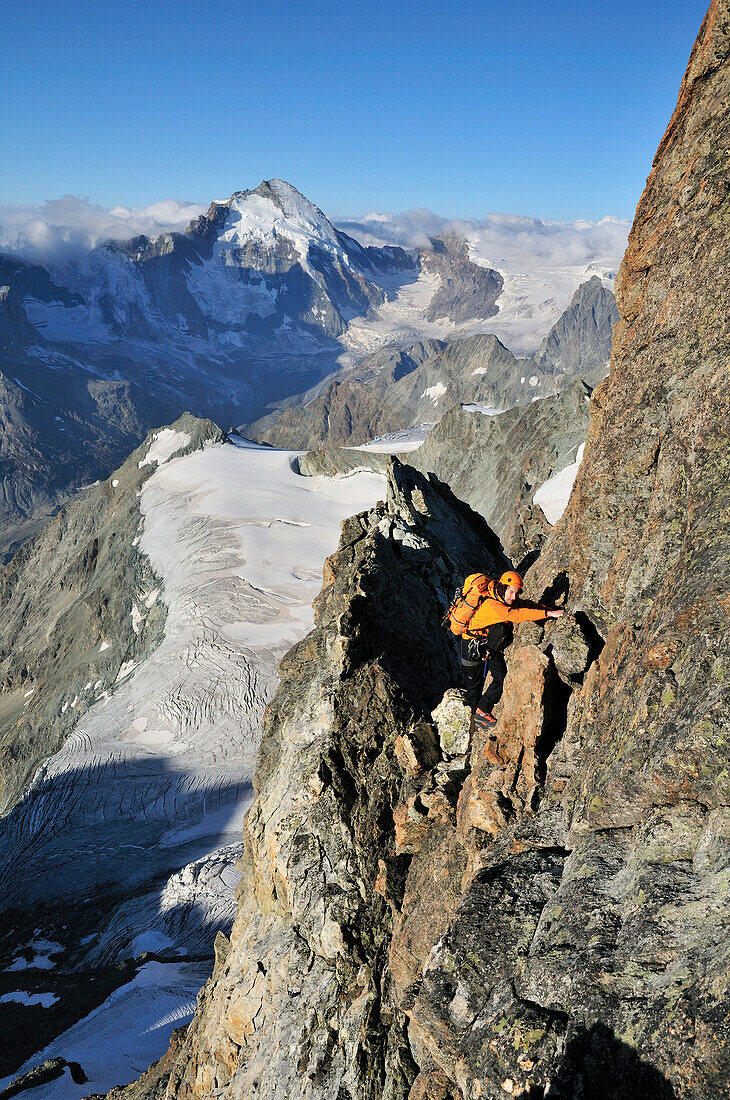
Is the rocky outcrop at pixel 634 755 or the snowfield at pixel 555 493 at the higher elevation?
the snowfield at pixel 555 493

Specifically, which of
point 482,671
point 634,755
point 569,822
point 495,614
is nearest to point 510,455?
point 482,671

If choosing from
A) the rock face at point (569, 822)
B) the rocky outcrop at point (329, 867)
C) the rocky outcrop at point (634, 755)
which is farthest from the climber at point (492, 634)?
the rocky outcrop at point (329, 867)

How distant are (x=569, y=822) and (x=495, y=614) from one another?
3.19 metres

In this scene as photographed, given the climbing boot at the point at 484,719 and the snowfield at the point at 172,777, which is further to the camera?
the snowfield at the point at 172,777

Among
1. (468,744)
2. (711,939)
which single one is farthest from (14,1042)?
(711,939)

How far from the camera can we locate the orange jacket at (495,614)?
9.83 m

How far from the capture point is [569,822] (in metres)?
7.98

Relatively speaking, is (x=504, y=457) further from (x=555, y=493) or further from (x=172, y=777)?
(x=172, y=777)

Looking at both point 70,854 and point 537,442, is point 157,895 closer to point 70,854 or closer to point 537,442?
point 70,854

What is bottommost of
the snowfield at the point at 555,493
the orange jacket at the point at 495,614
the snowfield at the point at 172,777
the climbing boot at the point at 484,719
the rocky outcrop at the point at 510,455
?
the snowfield at the point at 172,777

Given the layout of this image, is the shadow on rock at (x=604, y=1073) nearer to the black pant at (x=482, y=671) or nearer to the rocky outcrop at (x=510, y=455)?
the black pant at (x=482, y=671)

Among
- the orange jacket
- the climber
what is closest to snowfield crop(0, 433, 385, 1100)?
the climber

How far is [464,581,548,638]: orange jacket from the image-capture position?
9.83m

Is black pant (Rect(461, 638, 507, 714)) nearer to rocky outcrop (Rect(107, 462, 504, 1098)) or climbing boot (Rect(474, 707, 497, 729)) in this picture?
climbing boot (Rect(474, 707, 497, 729))
